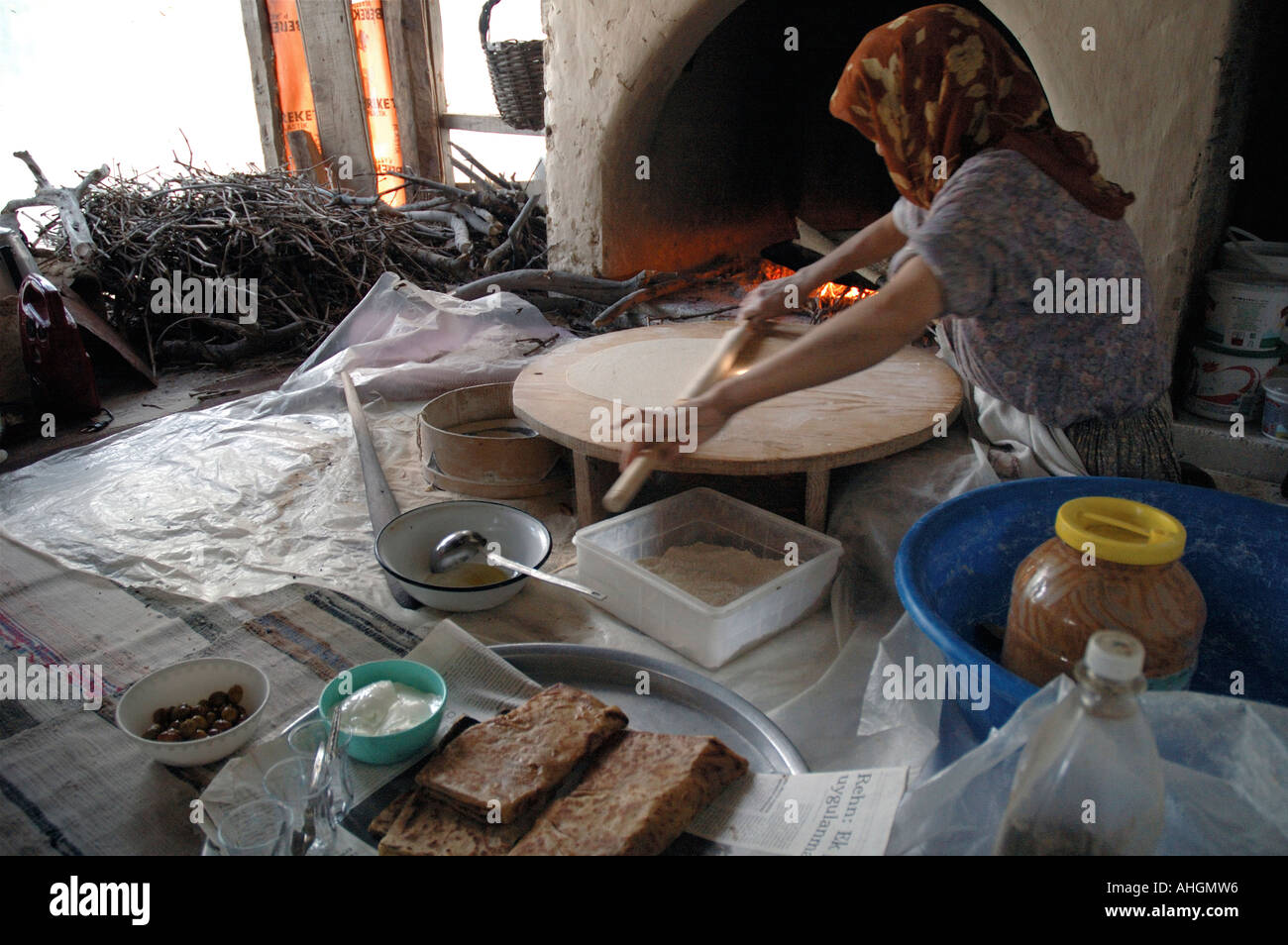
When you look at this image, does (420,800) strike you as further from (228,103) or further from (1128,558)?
(228,103)

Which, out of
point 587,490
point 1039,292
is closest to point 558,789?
point 587,490

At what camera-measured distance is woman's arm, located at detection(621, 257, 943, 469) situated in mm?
1597

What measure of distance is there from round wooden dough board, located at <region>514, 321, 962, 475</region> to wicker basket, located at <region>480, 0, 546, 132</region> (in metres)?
3.53

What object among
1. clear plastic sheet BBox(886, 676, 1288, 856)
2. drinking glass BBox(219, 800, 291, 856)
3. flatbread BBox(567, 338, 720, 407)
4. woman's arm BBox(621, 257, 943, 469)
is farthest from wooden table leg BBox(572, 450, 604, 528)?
clear plastic sheet BBox(886, 676, 1288, 856)

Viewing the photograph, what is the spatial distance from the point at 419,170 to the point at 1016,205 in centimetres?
650

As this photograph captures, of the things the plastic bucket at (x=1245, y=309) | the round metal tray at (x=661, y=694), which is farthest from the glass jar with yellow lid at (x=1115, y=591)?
the plastic bucket at (x=1245, y=309)

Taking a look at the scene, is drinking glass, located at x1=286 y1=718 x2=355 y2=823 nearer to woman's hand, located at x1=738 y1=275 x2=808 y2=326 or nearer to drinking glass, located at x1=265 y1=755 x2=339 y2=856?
drinking glass, located at x1=265 y1=755 x2=339 y2=856

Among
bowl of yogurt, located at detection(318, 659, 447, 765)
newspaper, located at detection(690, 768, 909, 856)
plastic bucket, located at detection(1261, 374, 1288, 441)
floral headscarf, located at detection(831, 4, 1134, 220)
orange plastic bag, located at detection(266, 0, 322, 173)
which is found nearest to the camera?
newspaper, located at detection(690, 768, 909, 856)

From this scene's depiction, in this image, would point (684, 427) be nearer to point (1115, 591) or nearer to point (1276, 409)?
point (1115, 591)

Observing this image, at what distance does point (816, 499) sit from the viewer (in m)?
2.27

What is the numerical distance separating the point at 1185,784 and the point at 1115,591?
27 centimetres

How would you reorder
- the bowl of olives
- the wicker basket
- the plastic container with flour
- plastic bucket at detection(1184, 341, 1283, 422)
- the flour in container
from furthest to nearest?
1. the wicker basket
2. plastic bucket at detection(1184, 341, 1283, 422)
3. the flour in container
4. the plastic container with flour
5. the bowl of olives

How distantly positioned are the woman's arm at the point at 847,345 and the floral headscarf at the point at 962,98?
15.7 inches

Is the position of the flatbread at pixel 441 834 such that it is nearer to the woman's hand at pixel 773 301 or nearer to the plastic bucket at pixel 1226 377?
the woman's hand at pixel 773 301
